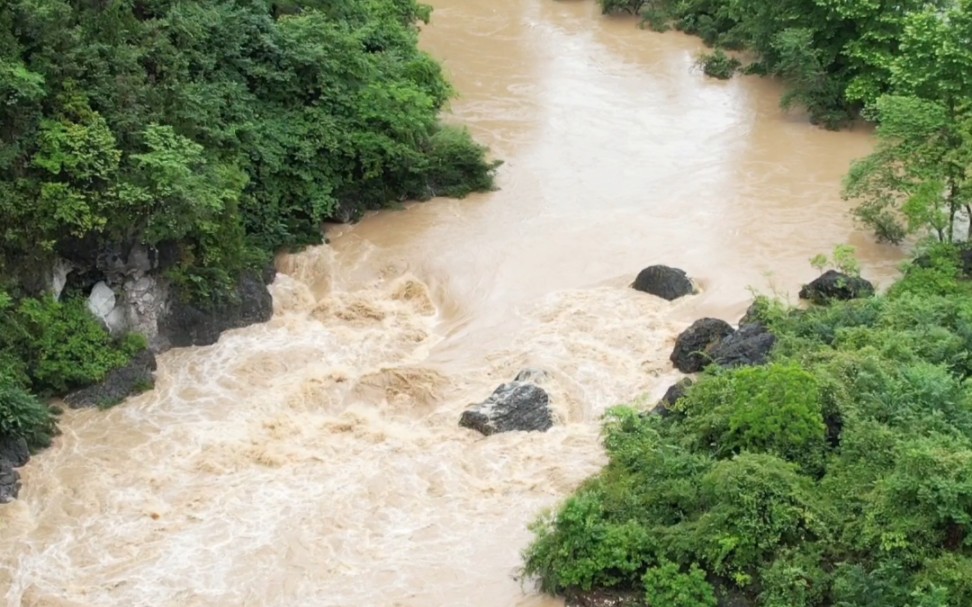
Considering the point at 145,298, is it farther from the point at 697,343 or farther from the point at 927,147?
the point at 927,147

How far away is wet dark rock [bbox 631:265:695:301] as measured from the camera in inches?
790

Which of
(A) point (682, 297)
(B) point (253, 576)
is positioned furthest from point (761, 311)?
(B) point (253, 576)

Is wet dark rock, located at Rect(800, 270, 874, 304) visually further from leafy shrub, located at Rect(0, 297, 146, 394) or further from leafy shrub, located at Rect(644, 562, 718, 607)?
leafy shrub, located at Rect(0, 297, 146, 394)

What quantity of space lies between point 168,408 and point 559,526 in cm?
744

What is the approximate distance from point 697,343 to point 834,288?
10.2 feet

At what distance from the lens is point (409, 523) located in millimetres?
14602

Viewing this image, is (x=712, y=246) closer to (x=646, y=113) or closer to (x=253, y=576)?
(x=646, y=113)

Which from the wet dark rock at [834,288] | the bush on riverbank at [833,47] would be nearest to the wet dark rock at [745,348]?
the wet dark rock at [834,288]

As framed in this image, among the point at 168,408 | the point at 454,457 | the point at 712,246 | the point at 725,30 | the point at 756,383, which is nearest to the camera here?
the point at 756,383

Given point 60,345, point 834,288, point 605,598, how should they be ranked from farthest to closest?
1. point 834,288
2. point 60,345
3. point 605,598

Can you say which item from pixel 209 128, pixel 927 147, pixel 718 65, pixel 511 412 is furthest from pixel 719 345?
pixel 718 65

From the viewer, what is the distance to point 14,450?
1576cm

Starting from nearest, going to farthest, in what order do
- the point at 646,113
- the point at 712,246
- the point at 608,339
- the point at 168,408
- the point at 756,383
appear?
the point at 756,383, the point at 168,408, the point at 608,339, the point at 712,246, the point at 646,113

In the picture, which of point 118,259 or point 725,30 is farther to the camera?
point 725,30
